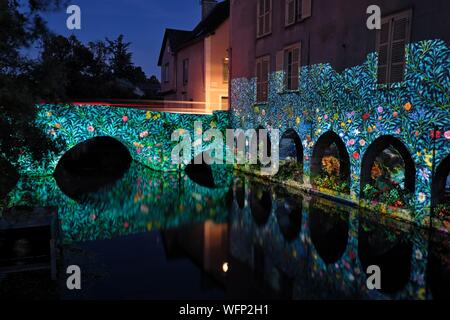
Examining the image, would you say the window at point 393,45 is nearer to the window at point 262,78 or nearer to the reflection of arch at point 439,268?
the reflection of arch at point 439,268

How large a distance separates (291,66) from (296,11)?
221cm

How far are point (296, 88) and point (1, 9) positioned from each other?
1267cm

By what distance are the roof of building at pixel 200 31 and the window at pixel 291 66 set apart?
31.1ft

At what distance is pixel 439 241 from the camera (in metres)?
9.23

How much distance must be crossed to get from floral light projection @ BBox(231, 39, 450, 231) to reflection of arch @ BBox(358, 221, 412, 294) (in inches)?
53.6

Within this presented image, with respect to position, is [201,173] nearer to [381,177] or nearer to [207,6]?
[381,177]

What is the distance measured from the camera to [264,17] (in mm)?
18594

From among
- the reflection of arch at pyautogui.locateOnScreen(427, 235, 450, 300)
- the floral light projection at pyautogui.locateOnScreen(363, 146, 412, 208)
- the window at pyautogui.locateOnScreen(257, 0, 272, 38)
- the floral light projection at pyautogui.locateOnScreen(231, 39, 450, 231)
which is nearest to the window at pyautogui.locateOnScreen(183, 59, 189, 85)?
the window at pyautogui.locateOnScreen(257, 0, 272, 38)

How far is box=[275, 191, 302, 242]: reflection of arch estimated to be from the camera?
33.5ft

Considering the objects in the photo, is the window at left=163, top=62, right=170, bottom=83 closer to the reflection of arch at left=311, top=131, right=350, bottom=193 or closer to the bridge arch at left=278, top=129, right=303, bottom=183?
the bridge arch at left=278, top=129, right=303, bottom=183

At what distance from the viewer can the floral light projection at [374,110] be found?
9.94 meters

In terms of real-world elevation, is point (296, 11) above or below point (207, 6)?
below

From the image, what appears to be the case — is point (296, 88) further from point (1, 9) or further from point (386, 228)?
point (1, 9)

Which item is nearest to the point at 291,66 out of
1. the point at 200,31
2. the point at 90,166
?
the point at 200,31
